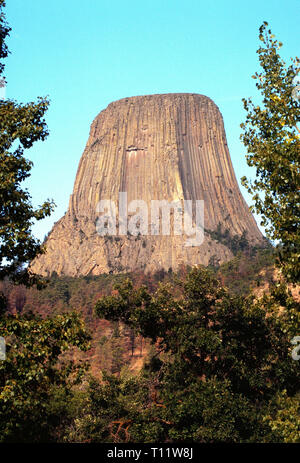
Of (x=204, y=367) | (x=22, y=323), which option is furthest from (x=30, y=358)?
(x=204, y=367)

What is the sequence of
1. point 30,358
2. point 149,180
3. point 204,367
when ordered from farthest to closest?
point 149,180 → point 204,367 → point 30,358

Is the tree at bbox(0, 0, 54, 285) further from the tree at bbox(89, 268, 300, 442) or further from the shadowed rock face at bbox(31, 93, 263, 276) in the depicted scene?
the shadowed rock face at bbox(31, 93, 263, 276)

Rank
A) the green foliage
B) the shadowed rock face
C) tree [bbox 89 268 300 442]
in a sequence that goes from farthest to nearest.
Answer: the shadowed rock face
tree [bbox 89 268 300 442]
the green foliage

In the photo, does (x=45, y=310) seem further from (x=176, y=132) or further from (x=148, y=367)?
(x=176, y=132)

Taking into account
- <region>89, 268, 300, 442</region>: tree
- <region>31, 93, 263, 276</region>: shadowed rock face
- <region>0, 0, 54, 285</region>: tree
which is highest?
<region>31, 93, 263, 276</region>: shadowed rock face

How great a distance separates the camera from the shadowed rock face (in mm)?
134875

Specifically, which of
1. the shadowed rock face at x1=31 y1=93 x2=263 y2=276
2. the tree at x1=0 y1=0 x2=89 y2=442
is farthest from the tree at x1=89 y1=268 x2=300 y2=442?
the shadowed rock face at x1=31 y1=93 x2=263 y2=276

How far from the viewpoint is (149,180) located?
147875 millimetres

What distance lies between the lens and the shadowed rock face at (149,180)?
443 ft

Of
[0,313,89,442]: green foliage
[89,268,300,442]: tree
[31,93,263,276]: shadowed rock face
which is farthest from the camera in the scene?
[31,93,263,276]: shadowed rock face

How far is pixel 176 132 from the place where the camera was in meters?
153

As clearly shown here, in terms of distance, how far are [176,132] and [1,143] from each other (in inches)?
5587

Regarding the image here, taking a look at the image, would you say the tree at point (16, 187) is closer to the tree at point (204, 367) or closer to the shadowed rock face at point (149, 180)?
the tree at point (204, 367)

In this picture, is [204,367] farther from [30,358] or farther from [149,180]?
[149,180]
